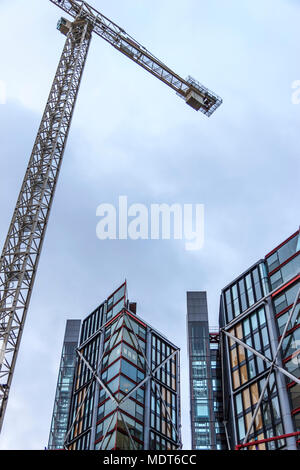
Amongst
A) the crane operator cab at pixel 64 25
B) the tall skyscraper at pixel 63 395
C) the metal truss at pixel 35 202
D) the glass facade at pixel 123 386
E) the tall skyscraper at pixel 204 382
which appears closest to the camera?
the metal truss at pixel 35 202

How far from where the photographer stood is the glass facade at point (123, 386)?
75938 mm

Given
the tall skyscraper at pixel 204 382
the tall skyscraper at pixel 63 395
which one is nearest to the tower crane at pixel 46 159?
the tall skyscraper at pixel 204 382

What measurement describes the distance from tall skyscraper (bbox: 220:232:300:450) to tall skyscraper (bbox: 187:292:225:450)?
113 ft

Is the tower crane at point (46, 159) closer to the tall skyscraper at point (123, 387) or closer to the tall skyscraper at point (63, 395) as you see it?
the tall skyscraper at point (123, 387)

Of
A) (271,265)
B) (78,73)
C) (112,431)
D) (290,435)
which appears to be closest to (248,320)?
(271,265)

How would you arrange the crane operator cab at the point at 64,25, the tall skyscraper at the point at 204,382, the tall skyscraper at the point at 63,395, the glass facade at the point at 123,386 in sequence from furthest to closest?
the tall skyscraper at the point at 63,395, the tall skyscraper at the point at 204,382, the glass facade at the point at 123,386, the crane operator cab at the point at 64,25

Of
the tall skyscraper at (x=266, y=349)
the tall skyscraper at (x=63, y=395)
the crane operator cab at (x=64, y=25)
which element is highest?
the crane operator cab at (x=64, y=25)

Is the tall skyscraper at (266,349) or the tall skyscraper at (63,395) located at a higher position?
the tall skyscraper at (63,395)

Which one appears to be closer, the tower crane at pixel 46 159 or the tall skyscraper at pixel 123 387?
the tower crane at pixel 46 159

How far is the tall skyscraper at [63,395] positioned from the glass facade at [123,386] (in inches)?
1397

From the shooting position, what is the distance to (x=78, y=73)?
69.6m

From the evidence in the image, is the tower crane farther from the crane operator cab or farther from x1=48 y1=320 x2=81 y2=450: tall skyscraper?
x1=48 y1=320 x2=81 y2=450: tall skyscraper

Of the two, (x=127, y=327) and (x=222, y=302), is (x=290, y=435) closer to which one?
(x=222, y=302)

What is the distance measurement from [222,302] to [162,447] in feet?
81.3
